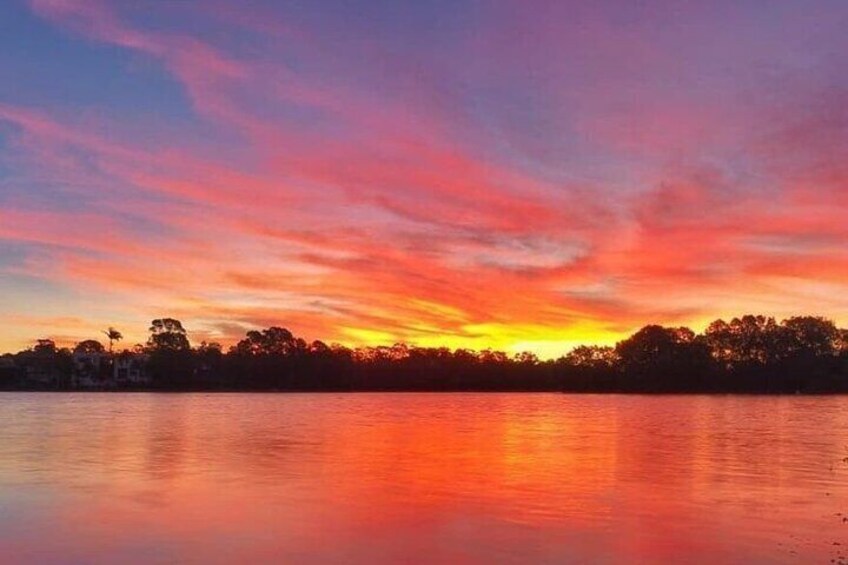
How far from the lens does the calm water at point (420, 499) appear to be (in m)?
17.7

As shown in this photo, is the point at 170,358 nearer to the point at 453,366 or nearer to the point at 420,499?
the point at 453,366

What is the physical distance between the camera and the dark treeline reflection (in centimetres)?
→ 16083

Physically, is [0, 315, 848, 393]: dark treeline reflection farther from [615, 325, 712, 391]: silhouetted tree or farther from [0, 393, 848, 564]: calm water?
[0, 393, 848, 564]: calm water

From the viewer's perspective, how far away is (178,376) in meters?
160

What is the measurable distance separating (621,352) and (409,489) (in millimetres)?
151368

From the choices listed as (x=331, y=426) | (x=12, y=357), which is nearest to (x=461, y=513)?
(x=331, y=426)

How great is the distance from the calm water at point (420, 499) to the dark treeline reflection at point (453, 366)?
119 meters

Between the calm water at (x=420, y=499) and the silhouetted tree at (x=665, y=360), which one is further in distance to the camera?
the silhouetted tree at (x=665, y=360)

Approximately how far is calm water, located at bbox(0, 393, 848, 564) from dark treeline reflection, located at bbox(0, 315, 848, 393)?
4676 inches

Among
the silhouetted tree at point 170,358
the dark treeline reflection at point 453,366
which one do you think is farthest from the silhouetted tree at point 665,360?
the silhouetted tree at point 170,358

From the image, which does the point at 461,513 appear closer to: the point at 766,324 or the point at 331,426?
the point at 331,426

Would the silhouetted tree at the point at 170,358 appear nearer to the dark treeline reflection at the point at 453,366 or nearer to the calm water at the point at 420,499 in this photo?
the dark treeline reflection at the point at 453,366

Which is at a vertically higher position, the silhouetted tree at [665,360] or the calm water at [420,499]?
the silhouetted tree at [665,360]

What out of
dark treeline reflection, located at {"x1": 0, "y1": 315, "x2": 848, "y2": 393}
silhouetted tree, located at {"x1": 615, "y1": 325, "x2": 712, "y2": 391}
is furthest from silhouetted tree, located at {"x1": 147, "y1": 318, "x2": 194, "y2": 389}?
silhouetted tree, located at {"x1": 615, "y1": 325, "x2": 712, "y2": 391}
